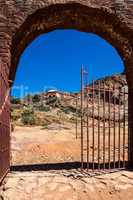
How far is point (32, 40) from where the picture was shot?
8414 mm

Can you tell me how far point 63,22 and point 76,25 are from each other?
0.34 metres

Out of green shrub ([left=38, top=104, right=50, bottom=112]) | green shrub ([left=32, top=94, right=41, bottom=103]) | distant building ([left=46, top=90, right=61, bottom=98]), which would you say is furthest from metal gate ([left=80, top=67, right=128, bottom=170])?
green shrub ([left=32, top=94, right=41, bottom=103])

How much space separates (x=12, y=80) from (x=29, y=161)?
3733 mm

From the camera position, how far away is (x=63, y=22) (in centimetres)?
832

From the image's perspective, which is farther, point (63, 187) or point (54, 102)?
point (54, 102)

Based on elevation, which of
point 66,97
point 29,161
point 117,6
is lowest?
point 29,161

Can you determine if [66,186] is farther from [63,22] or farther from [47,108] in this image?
[47,108]

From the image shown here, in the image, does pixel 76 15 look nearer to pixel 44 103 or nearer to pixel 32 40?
pixel 32 40

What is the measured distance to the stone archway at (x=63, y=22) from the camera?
749 cm

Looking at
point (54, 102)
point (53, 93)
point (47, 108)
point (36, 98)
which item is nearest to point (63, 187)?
point (47, 108)

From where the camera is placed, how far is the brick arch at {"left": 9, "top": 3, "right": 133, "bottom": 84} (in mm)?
7836

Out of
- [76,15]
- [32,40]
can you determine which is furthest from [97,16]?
[32,40]

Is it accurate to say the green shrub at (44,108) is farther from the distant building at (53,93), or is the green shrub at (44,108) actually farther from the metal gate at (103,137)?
the metal gate at (103,137)

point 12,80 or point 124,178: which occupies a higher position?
point 12,80
